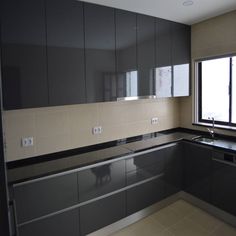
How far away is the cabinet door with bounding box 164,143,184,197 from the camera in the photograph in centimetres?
285

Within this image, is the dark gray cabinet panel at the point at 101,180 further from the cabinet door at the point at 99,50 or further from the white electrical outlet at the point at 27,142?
the cabinet door at the point at 99,50

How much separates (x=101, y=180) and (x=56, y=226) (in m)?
0.61

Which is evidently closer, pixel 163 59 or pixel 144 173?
pixel 144 173

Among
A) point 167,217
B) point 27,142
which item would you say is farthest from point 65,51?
point 167,217

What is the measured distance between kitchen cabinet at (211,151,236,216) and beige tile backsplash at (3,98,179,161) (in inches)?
42.4

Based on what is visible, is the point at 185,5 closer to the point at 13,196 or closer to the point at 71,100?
the point at 71,100

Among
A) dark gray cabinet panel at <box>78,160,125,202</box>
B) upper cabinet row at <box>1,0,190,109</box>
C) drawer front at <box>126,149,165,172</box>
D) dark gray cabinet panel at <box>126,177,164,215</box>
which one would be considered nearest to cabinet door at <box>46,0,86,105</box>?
upper cabinet row at <box>1,0,190,109</box>

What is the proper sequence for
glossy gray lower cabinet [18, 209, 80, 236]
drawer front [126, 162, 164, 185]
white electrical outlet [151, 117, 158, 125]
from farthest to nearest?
1. white electrical outlet [151, 117, 158, 125]
2. drawer front [126, 162, 164, 185]
3. glossy gray lower cabinet [18, 209, 80, 236]

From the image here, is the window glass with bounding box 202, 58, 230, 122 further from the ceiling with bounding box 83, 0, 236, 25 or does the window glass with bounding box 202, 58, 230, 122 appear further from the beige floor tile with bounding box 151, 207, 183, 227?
the beige floor tile with bounding box 151, 207, 183, 227

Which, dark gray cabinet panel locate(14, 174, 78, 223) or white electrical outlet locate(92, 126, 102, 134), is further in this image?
white electrical outlet locate(92, 126, 102, 134)

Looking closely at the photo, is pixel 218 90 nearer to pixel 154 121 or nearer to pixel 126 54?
pixel 154 121

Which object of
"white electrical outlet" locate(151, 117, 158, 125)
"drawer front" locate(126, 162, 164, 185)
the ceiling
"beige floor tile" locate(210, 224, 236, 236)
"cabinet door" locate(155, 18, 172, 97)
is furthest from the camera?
"white electrical outlet" locate(151, 117, 158, 125)

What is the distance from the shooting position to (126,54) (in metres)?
2.49

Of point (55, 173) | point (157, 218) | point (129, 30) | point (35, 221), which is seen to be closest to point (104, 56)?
point (129, 30)
